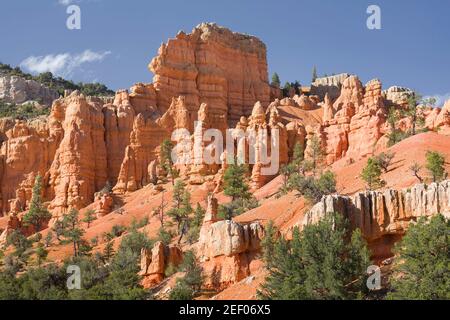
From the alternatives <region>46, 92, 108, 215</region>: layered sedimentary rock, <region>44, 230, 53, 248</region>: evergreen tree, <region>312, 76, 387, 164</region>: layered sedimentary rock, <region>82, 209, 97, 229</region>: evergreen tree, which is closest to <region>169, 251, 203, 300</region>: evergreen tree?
<region>44, 230, 53, 248</region>: evergreen tree

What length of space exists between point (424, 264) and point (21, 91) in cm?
10846

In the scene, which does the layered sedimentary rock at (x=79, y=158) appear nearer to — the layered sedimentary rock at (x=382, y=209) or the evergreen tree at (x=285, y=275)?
the layered sedimentary rock at (x=382, y=209)

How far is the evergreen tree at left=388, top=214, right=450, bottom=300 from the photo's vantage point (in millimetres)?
33281

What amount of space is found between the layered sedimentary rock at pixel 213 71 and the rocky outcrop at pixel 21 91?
3582cm

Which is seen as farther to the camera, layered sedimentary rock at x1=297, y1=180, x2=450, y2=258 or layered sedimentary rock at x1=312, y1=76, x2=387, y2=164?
layered sedimentary rock at x1=312, y1=76, x2=387, y2=164

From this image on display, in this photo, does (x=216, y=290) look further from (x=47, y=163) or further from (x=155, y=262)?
(x=47, y=163)

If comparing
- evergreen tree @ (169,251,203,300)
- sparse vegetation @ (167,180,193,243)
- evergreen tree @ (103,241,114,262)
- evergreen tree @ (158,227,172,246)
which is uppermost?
sparse vegetation @ (167,180,193,243)

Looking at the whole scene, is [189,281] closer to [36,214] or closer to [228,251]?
[228,251]

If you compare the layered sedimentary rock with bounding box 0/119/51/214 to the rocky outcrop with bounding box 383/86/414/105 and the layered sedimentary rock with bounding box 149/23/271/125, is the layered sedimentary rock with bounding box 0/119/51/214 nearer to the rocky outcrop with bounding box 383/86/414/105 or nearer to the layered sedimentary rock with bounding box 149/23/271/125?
the layered sedimentary rock with bounding box 149/23/271/125

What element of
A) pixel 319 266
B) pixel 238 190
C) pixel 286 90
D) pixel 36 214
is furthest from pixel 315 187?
pixel 286 90

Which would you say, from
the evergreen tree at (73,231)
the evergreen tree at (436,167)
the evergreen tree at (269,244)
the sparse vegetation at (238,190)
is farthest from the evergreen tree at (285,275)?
the evergreen tree at (73,231)

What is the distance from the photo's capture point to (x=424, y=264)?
116ft

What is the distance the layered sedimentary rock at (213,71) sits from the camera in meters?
102

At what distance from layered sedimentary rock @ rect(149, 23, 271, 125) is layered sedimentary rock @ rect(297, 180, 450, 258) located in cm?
5657
